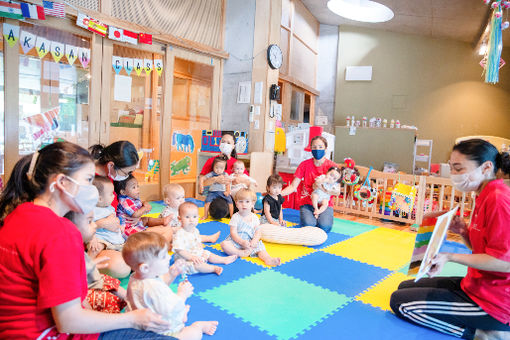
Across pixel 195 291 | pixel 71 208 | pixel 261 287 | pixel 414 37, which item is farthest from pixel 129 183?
pixel 414 37

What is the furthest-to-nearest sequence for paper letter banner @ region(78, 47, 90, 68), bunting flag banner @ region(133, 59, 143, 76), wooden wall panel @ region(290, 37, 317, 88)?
wooden wall panel @ region(290, 37, 317, 88)
bunting flag banner @ region(133, 59, 143, 76)
paper letter banner @ region(78, 47, 90, 68)

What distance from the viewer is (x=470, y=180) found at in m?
2.07

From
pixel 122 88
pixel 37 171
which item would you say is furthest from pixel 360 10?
pixel 37 171

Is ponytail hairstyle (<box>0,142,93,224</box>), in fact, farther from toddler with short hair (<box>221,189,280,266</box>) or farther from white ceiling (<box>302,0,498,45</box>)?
white ceiling (<box>302,0,498,45</box>)

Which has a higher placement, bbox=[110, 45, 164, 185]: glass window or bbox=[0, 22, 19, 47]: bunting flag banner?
bbox=[0, 22, 19, 47]: bunting flag banner

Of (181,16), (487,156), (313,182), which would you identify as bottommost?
(313,182)

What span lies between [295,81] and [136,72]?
3.91m

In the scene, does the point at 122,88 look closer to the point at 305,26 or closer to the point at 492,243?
the point at 492,243

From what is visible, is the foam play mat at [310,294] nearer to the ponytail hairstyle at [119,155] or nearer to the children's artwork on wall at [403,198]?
the ponytail hairstyle at [119,155]

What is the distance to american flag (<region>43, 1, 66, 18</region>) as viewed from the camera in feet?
13.6

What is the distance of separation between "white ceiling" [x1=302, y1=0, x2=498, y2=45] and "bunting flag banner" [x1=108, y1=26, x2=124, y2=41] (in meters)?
4.87

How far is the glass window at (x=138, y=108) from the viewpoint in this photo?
5.19 metres

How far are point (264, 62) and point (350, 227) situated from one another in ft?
10.5

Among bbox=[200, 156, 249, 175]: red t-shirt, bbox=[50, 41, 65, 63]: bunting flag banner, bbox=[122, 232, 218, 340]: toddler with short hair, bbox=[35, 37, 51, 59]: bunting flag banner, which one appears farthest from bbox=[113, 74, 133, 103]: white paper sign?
bbox=[122, 232, 218, 340]: toddler with short hair
